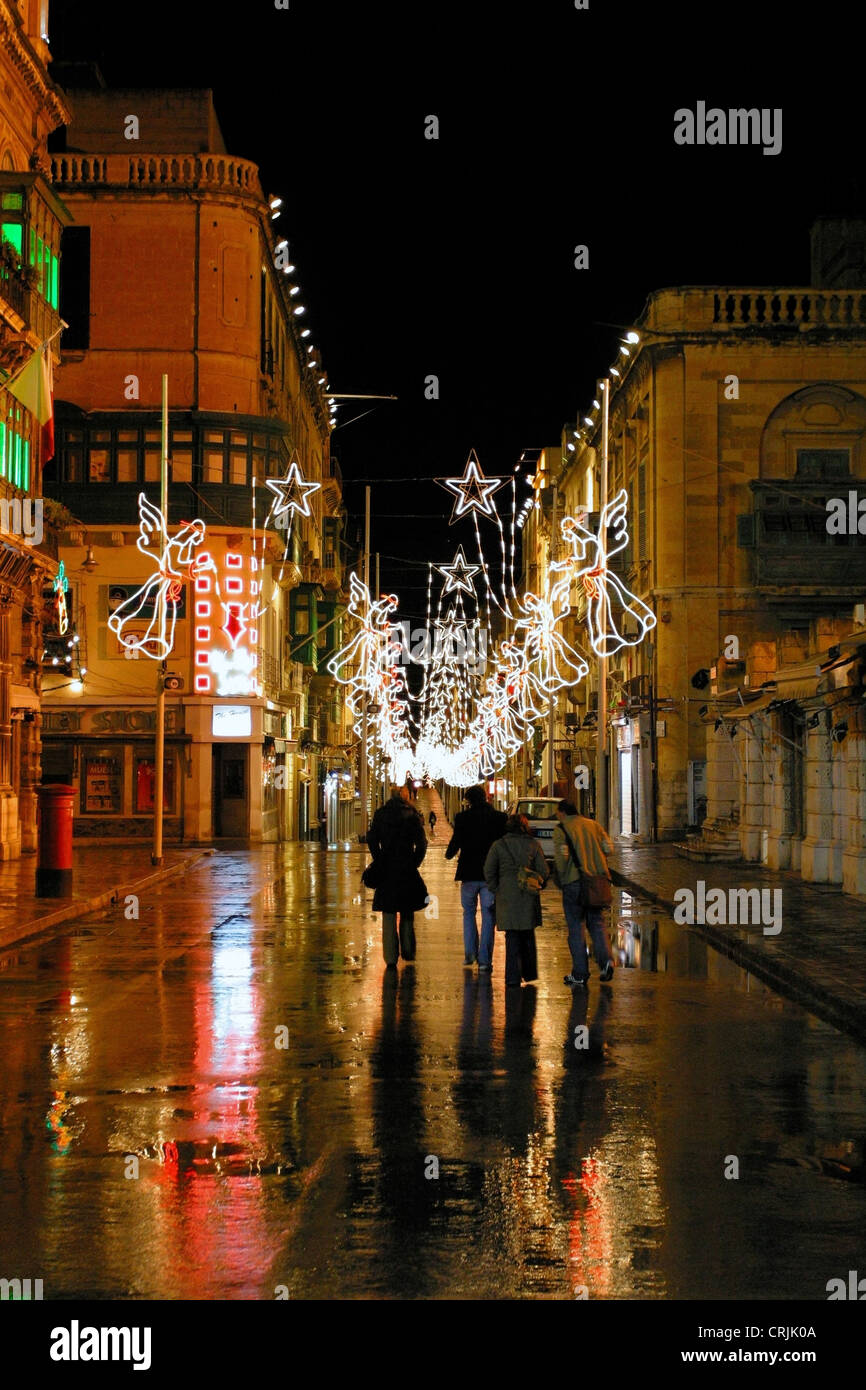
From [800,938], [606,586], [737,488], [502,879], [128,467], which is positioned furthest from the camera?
[606,586]

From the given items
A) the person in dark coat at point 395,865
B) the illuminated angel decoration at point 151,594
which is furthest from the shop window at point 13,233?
the person in dark coat at point 395,865

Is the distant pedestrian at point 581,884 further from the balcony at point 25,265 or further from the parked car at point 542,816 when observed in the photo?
the balcony at point 25,265

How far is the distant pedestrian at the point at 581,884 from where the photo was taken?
15.0 m

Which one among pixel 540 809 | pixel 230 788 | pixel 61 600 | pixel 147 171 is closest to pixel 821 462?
pixel 540 809

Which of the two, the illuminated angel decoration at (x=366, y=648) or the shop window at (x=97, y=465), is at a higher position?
the shop window at (x=97, y=465)

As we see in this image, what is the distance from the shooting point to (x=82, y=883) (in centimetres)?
2831

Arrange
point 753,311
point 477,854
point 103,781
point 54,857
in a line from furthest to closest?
→ point 103,781, point 753,311, point 54,857, point 477,854

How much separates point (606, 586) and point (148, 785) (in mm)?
15704

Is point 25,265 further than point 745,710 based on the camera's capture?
Yes

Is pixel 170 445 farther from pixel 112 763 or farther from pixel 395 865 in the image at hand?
pixel 395 865

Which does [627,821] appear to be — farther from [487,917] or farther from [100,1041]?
[100,1041]

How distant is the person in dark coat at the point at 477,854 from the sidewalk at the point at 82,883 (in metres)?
5.68

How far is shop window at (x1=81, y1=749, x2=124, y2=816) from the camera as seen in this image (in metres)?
49.4
